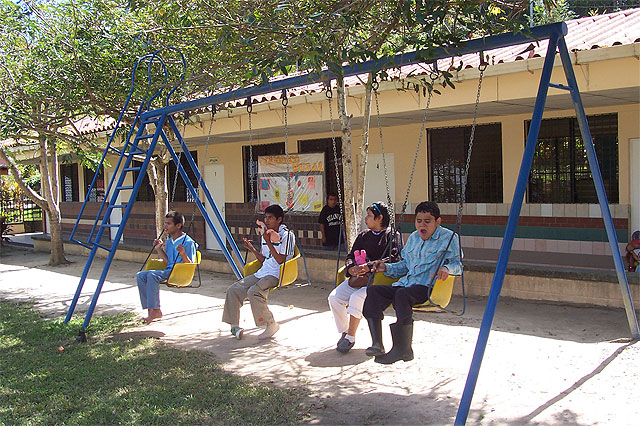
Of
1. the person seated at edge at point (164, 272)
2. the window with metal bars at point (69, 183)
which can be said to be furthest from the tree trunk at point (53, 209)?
the person seated at edge at point (164, 272)

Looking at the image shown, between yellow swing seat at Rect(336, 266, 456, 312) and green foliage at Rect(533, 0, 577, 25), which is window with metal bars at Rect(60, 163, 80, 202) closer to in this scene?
green foliage at Rect(533, 0, 577, 25)

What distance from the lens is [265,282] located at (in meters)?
6.28

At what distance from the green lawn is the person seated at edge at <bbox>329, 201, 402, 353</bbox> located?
A: 107 centimetres

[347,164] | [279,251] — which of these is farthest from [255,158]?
[279,251]

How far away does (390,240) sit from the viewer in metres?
5.53

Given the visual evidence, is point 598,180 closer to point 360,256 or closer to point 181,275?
point 360,256

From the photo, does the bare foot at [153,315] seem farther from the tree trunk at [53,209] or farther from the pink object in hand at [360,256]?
the tree trunk at [53,209]

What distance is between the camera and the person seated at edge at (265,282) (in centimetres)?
629

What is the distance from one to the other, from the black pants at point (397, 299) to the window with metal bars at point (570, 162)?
5.51m

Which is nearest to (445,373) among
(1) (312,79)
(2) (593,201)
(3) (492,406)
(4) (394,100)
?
(3) (492,406)

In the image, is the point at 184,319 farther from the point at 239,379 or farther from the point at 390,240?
the point at 390,240

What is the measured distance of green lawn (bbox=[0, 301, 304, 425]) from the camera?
14.2 ft

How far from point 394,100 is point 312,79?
12.9 ft

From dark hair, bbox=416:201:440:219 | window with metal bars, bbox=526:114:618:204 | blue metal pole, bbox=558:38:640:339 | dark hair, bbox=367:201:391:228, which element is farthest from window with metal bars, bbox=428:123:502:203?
dark hair, bbox=416:201:440:219
